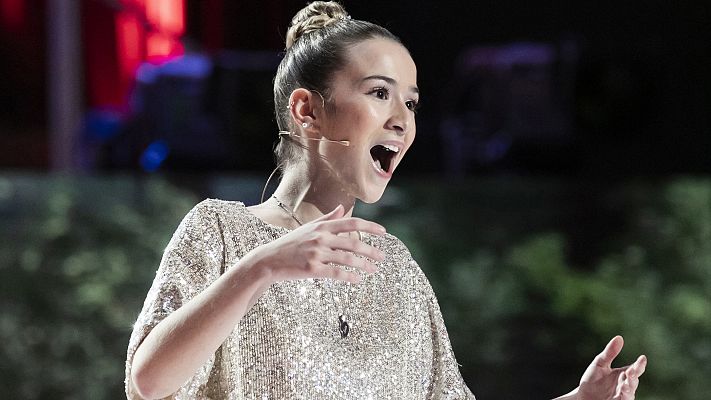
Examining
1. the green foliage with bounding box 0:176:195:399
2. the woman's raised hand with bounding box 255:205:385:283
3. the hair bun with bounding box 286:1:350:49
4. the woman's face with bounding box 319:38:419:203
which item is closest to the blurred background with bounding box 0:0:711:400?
the green foliage with bounding box 0:176:195:399

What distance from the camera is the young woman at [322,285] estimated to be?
1.16 metres

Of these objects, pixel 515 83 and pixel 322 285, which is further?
pixel 515 83

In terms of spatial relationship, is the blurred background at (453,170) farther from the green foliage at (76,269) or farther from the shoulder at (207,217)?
the shoulder at (207,217)

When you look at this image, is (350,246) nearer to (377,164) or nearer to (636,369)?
(377,164)

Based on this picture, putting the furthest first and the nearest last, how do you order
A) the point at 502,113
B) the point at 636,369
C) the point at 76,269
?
1. the point at 502,113
2. the point at 76,269
3. the point at 636,369

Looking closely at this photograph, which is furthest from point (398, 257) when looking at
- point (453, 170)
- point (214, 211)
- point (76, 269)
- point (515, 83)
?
point (515, 83)

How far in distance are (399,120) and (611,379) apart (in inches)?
16.7

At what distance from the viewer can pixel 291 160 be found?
53.9 inches

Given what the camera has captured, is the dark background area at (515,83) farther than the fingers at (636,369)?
Yes

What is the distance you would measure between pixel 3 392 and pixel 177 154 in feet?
2.92

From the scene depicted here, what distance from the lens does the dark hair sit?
132 centimetres

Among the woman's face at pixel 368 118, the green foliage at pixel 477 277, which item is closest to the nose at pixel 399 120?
the woman's face at pixel 368 118

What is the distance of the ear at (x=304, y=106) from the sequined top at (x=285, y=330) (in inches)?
5.6

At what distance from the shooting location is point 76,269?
299 centimetres
